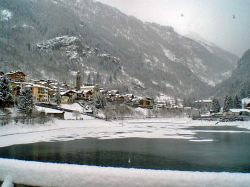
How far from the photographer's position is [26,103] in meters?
84.4

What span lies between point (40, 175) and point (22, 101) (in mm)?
74427

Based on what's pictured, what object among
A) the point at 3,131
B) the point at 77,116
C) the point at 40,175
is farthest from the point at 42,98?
the point at 40,175

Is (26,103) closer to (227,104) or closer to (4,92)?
(4,92)

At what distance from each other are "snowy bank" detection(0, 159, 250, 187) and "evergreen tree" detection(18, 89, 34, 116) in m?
70.8

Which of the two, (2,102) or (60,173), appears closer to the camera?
(60,173)

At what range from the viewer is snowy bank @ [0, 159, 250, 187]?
12.6m

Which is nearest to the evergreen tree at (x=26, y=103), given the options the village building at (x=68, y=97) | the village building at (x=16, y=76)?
the village building at (x=16, y=76)

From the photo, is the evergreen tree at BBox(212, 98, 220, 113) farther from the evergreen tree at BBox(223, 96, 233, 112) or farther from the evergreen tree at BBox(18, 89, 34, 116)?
the evergreen tree at BBox(18, 89, 34, 116)

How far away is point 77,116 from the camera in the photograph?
4407 inches

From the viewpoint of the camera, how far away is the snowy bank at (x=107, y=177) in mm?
12570

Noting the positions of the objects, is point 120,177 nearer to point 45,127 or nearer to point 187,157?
point 187,157

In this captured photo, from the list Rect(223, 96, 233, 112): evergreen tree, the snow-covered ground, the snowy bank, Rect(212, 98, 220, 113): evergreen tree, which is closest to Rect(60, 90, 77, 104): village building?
the snow-covered ground

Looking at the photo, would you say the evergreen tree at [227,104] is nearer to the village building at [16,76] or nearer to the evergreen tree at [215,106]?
the evergreen tree at [215,106]

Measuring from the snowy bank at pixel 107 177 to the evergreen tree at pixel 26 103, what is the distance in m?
70.8
